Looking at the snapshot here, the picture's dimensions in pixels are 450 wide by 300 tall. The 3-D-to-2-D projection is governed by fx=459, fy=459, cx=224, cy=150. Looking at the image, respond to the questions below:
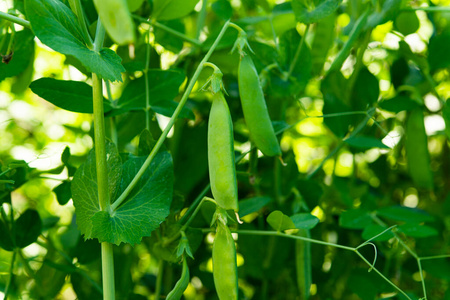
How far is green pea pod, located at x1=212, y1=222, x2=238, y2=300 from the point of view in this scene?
521mm

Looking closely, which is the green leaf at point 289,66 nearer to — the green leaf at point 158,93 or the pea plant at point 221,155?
the pea plant at point 221,155

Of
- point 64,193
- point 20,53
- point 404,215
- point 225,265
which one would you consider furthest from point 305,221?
point 20,53

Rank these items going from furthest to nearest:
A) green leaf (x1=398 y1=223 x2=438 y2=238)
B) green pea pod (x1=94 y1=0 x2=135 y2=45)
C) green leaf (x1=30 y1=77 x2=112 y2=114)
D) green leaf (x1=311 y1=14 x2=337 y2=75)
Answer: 1. green leaf (x1=311 y1=14 x2=337 y2=75)
2. green leaf (x1=398 y1=223 x2=438 y2=238)
3. green leaf (x1=30 y1=77 x2=112 y2=114)
4. green pea pod (x1=94 y1=0 x2=135 y2=45)

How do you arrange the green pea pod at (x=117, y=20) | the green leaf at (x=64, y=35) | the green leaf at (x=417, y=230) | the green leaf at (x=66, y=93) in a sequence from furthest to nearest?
the green leaf at (x=417, y=230)
the green leaf at (x=66, y=93)
the green leaf at (x=64, y=35)
the green pea pod at (x=117, y=20)

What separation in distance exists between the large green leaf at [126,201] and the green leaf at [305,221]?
176 millimetres

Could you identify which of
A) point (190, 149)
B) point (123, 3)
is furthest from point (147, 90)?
point (123, 3)

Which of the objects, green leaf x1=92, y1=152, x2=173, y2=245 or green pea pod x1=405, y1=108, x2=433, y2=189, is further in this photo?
green pea pod x1=405, y1=108, x2=433, y2=189

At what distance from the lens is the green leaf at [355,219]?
0.72 meters

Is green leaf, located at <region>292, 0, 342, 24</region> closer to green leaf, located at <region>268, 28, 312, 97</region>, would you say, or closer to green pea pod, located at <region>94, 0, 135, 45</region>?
green leaf, located at <region>268, 28, 312, 97</region>

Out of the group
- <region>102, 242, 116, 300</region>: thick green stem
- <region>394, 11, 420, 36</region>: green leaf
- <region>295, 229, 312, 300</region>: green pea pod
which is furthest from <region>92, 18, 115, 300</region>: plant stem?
<region>394, 11, 420, 36</region>: green leaf

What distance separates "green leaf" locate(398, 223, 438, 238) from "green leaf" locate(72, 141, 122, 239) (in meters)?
0.44

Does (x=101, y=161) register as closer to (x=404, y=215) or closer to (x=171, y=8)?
(x=171, y=8)

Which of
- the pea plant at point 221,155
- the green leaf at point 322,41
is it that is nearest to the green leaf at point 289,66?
the pea plant at point 221,155

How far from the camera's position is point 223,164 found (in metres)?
0.51
